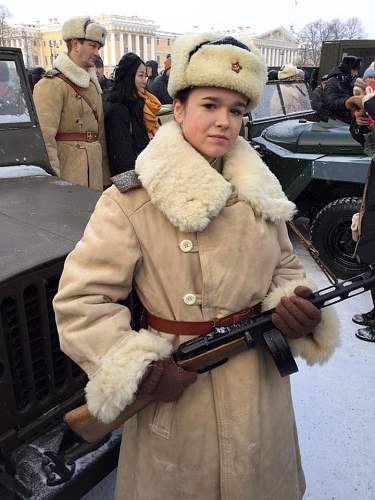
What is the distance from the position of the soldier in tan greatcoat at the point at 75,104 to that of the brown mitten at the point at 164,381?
236 centimetres

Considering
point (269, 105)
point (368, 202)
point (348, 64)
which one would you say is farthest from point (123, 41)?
point (368, 202)

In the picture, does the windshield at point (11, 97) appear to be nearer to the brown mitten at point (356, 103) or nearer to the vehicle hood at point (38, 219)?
the vehicle hood at point (38, 219)

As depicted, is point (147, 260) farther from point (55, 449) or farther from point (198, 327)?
point (55, 449)

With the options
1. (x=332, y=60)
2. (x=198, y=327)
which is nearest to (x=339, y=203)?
(x=198, y=327)

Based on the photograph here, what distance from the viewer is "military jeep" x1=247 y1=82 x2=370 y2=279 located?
13.3 ft

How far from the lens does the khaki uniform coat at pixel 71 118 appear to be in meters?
3.17

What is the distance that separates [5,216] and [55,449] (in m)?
0.92

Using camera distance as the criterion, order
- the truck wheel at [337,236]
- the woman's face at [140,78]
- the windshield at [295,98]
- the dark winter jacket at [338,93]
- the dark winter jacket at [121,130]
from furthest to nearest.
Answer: the windshield at [295,98]
the dark winter jacket at [338,93]
the truck wheel at [337,236]
the woman's face at [140,78]
the dark winter jacket at [121,130]

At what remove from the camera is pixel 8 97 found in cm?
265

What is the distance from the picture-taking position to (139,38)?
64500 millimetres

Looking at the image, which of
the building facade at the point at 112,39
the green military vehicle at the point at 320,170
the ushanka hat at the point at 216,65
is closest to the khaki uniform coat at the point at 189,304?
the ushanka hat at the point at 216,65

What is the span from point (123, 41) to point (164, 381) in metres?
67.7

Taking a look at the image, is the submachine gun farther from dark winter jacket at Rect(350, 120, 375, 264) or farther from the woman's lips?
dark winter jacket at Rect(350, 120, 375, 264)

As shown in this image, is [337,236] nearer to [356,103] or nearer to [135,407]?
[356,103]
